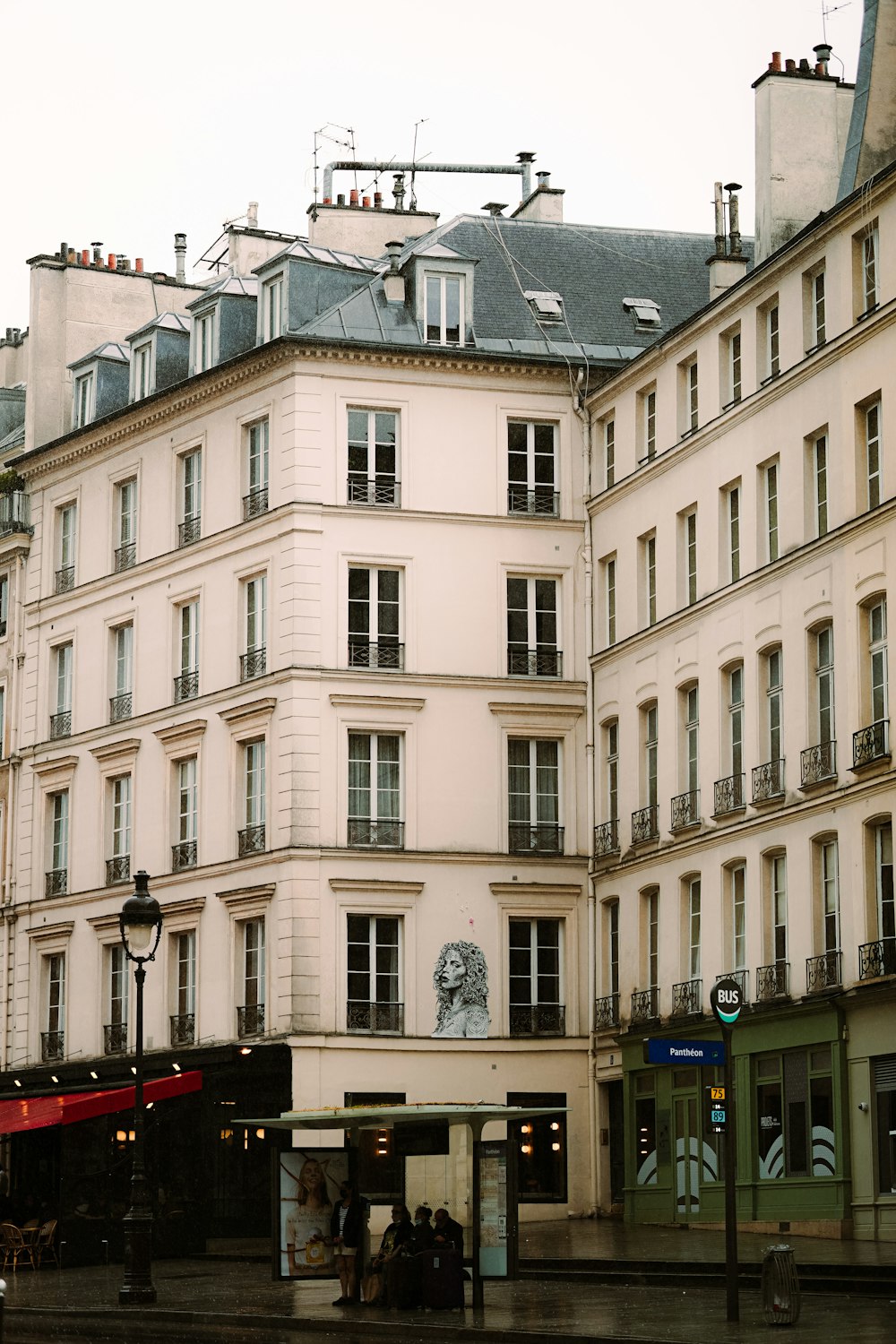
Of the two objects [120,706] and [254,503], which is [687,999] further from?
[120,706]

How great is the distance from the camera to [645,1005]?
45344 mm

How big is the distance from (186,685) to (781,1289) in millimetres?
27833

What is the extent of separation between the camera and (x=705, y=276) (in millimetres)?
54250

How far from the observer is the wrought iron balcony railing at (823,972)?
125 feet

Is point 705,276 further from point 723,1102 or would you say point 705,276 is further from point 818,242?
point 723,1102

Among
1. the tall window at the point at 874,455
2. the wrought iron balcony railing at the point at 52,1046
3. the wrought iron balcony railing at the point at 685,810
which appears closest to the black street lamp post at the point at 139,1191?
the tall window at the point at 874,455

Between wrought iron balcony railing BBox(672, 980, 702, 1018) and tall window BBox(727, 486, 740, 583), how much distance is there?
727 centimetres

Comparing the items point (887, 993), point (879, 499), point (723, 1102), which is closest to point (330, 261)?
point (879, 499)

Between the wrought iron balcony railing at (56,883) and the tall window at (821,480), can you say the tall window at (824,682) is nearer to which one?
the tall window at (821,480)

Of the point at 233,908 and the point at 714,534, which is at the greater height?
the point at 714,534

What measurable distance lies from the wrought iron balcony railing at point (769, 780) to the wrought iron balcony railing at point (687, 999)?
4.10 meters

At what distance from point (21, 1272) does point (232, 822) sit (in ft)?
35.4

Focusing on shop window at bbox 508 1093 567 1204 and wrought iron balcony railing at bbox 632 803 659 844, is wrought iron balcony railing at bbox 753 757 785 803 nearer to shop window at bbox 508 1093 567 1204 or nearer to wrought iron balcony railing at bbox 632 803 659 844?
wrought iron balcony railing at bbox 632 803 659 844

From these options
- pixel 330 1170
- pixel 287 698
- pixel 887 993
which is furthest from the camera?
pixel 287 698
